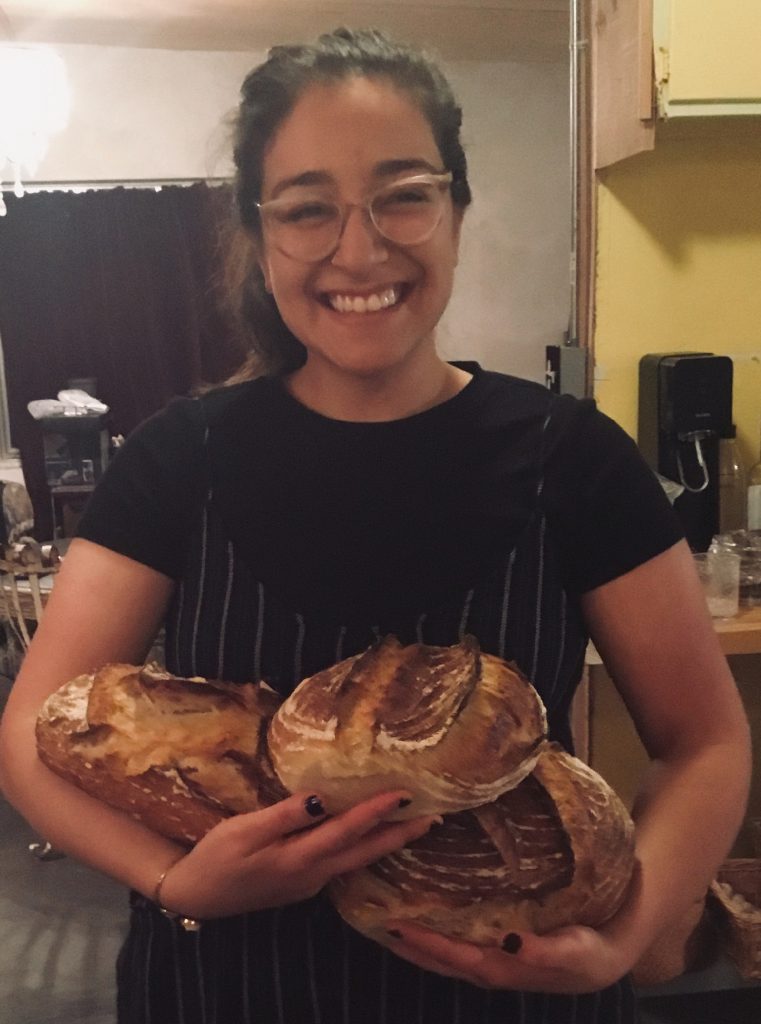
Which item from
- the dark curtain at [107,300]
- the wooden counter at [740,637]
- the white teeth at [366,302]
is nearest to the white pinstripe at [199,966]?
the white teeth at [366,302]

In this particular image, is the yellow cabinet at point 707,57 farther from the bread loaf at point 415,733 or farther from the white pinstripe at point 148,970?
the white pinstripe at point 148,970

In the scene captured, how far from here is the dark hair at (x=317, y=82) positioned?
78 centimetres

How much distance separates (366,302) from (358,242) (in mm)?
48

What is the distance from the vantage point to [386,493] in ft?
2.65

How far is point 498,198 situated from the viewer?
3955mm

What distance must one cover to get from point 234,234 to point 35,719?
545 millimetres

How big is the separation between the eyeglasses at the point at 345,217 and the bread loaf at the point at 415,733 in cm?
35

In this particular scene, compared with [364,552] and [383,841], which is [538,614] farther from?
[383,841]

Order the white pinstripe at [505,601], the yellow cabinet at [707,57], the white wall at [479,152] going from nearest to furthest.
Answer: the white pinstripe at [505,601], the yellow cabinet at [707,57], the white wall at [479,152]

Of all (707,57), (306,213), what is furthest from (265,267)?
(707,57)

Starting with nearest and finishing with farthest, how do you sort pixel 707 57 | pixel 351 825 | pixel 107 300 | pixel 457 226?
1. pixel 351 825
2. pixel 457 226
3. pixel 707 57
4. pixel 107 300

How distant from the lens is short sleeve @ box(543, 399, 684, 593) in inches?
30.8

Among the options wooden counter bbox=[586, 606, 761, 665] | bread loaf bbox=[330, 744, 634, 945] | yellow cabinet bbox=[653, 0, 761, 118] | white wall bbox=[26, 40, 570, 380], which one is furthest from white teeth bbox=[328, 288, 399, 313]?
white wall bbox=[26, 40, 570, 380]

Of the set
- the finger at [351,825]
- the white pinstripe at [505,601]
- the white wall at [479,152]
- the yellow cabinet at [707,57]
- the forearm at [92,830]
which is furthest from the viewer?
the white wall at [479,152]
